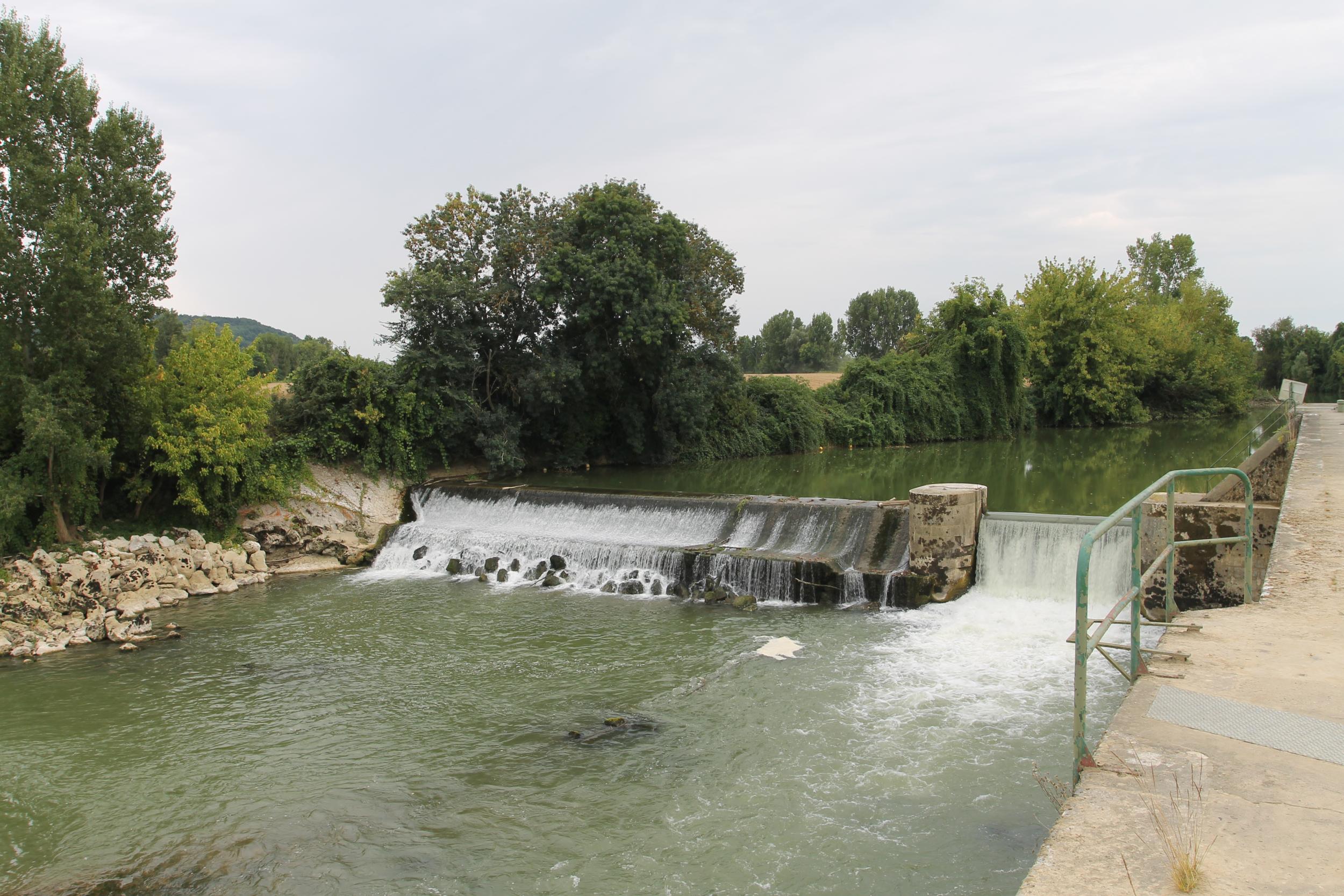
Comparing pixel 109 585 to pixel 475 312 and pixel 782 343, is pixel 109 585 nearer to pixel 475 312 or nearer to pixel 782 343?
pixel 475 312

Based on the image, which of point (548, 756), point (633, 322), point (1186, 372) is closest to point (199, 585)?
point (548, 756)

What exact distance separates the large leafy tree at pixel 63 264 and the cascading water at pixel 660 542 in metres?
5.59

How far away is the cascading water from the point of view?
1319 centimetres

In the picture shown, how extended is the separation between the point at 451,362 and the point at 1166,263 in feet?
259

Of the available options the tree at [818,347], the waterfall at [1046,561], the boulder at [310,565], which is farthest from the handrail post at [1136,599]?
the tree at [818,347]

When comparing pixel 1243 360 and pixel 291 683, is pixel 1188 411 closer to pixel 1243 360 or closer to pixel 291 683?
pixel 1243 360

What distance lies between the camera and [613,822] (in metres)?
6.59

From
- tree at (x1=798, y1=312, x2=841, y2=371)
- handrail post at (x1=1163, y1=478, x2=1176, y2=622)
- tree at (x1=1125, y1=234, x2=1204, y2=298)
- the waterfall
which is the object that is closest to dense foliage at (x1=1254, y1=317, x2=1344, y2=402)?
tree at (x1=1125, y1=234, x2=1204, y2=298)

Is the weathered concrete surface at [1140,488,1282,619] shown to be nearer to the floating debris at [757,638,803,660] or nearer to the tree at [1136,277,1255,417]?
the floating debris at [757,638,803,660]

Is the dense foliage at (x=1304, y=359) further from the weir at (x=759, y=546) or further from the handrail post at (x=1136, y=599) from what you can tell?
the handrail post at (x=1136, y=599)

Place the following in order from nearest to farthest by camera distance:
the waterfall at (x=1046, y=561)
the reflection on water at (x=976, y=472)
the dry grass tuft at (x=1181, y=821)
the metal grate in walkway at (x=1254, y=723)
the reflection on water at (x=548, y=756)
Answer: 1. the dry grass tuft at (x=1181, y=821)
2. the metal grate in walkway at (x=1254, y=723)
3. the reflection on water at (x=548, y=756)
4. the waterfall at (x=1046, y=561)
5. the reflection on water at (x=976, y=472)

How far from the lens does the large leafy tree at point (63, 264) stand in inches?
530

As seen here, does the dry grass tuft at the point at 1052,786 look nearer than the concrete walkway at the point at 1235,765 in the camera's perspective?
No

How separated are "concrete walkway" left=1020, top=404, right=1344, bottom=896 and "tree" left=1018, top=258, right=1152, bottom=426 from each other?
1559 inches
